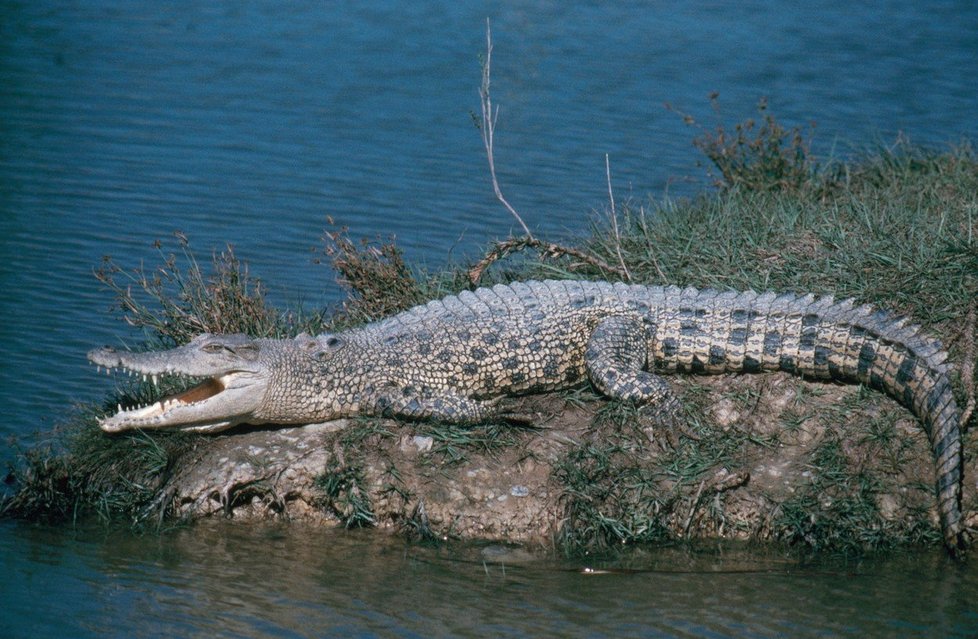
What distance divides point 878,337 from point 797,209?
8.19 ft

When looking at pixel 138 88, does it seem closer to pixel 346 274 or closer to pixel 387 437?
pixel 346 274

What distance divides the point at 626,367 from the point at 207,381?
2045 millimetres

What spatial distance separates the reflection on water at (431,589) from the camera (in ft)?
15.5

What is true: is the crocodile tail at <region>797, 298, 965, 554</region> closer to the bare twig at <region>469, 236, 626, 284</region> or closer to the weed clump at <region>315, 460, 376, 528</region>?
the bare twig at <region>469, 236, 626, 284</region>

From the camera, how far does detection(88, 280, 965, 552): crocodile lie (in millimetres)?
5926

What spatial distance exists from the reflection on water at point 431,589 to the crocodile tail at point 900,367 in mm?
325

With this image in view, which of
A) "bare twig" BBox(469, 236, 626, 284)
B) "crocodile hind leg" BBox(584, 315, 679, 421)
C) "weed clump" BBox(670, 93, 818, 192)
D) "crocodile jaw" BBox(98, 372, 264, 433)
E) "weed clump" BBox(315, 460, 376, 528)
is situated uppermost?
"weed clump" BBox(670, 93, 818, 192)

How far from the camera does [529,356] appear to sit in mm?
6293

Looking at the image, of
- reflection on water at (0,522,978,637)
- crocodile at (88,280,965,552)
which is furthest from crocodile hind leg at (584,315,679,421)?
reflection on water at (0,522,978,637)

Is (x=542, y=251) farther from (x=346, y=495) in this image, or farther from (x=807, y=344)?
(x=346, y=495)

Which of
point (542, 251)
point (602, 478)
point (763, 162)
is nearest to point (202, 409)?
point (602, 478)

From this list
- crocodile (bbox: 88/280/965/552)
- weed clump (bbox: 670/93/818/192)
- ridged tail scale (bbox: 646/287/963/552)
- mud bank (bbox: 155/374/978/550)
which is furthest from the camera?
weed clump (bbox: 670/93/818/192)

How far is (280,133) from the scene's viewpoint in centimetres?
1163

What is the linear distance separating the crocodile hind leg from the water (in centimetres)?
114
